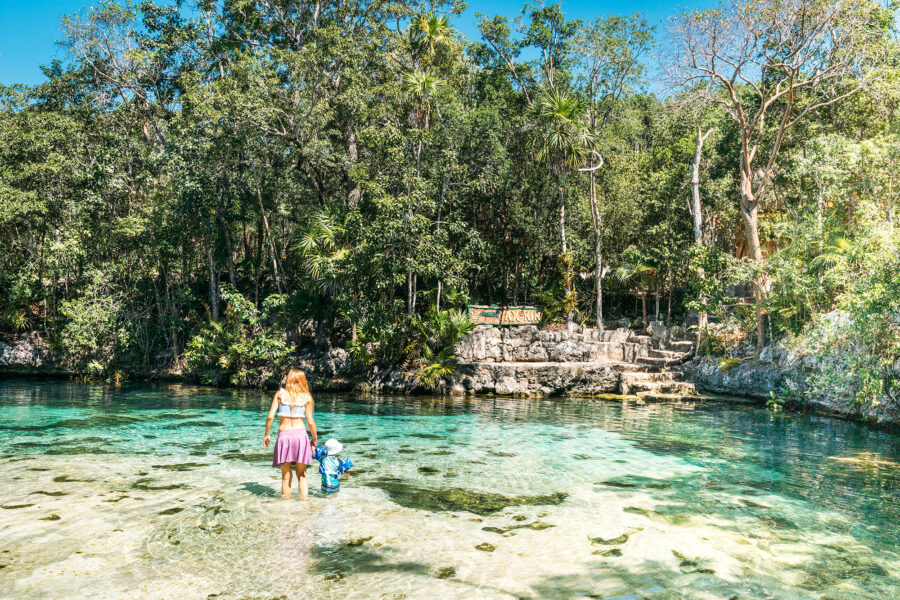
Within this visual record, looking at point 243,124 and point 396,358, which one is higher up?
point 243,124

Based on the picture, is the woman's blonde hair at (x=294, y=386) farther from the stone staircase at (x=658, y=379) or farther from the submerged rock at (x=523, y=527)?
the stone staircase at (x=658, y=379)

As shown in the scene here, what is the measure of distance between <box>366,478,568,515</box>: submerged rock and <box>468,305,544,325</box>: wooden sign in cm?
1501

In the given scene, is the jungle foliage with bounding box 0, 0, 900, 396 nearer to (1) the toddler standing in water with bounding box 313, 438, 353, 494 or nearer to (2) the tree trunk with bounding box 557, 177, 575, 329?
(2) the tree trunk with bounding box 557, 177, 575, 329

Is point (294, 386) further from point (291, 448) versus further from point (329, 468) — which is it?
point (329, 468)

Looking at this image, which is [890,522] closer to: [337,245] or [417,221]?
[417,221]

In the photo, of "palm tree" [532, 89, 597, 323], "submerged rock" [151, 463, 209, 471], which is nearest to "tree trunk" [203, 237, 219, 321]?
"palm tree" [532, 89, 597, 323]

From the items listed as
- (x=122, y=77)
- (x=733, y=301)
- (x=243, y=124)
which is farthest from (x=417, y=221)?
(x=122, y=77)

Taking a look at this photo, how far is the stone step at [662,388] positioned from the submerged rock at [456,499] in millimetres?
12112

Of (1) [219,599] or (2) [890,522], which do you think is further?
(2) [890,522]

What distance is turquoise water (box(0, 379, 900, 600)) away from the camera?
181 inches

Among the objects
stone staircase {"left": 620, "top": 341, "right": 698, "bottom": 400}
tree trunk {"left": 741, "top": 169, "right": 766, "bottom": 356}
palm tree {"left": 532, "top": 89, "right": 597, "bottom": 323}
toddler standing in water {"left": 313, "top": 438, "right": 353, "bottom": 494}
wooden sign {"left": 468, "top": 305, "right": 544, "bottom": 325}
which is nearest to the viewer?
toddler standing in water {"left": 313, "top": 438, "right": 353, "bottom": 494}

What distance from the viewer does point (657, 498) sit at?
7.21 metres

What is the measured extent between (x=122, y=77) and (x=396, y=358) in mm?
19035

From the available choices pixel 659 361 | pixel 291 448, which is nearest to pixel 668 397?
pixel 659 361
